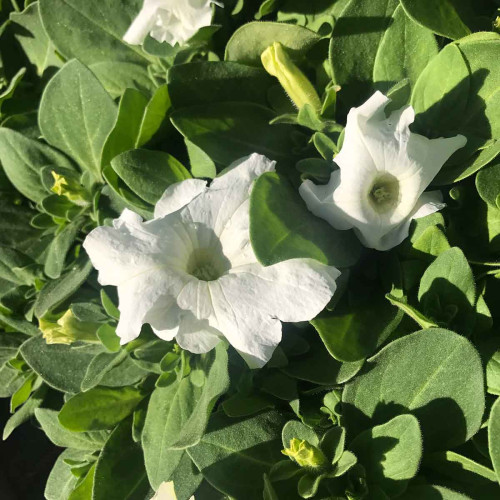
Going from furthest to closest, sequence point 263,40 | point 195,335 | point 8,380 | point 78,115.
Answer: point 8,380
point 78,115
point 263,40
point 195,335

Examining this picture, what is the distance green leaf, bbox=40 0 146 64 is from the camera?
135cm

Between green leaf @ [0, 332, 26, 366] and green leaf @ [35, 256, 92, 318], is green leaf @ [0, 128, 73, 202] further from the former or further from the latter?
green leaf @ [0, 332, 26, 366]

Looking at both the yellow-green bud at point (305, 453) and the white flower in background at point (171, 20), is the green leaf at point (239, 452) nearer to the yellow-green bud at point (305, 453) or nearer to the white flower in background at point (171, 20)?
the yellow-green bud at point (305, 453)

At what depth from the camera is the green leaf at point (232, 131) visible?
107cm

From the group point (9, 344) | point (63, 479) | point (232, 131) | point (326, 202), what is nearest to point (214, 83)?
point (232, 131)

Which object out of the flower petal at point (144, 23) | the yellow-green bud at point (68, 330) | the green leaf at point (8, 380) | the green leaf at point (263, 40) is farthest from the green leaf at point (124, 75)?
the green leaf at point (8, 380)

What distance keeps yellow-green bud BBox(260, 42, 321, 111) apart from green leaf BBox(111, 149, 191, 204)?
25 cm

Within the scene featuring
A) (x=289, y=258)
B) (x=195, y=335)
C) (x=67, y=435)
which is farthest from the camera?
(x=67, y=435)

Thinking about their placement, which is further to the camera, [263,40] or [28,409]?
[28,409]

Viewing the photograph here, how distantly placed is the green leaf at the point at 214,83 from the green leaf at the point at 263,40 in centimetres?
3

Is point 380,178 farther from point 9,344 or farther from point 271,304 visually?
point 9,344

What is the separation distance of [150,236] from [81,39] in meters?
0.63

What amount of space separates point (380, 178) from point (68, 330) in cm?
66

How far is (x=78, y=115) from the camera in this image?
1.32m
